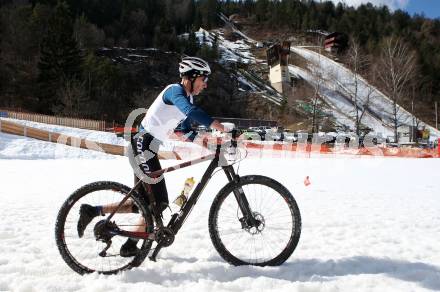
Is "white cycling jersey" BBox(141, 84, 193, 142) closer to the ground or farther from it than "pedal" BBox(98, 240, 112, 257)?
farther from it

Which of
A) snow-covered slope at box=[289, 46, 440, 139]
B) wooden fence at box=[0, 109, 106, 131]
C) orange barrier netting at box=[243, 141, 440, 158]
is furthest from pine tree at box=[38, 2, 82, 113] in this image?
snow-covered slope at box=[289, 46, 440, 139]

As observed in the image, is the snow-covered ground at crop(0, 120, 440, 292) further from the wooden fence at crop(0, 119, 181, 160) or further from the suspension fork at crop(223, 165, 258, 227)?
the wooden fence at crop(0, 119, 181, 160)

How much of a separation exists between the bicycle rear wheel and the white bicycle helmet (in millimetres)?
1365

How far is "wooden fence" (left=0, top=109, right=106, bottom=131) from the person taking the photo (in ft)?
118

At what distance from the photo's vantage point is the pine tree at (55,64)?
181ft

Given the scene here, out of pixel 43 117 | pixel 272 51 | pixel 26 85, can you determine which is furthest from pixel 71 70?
pixel 272 51

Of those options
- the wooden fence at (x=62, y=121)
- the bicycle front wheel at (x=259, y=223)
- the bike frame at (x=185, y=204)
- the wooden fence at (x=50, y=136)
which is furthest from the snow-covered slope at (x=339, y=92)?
the bike frame at (x=185, y=204)

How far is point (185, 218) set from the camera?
4.32 m

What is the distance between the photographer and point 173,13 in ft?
451

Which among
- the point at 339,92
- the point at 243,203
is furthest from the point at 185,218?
the point at 339,92

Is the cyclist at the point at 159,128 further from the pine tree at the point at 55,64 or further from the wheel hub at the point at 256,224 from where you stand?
the pine tree at the point at 55,64

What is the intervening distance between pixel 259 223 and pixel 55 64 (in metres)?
60.6

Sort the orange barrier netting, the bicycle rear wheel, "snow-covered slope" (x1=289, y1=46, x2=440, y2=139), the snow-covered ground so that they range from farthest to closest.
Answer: "snow-covered slope" (x1=289, y1=46, x2=440, y2=139)
the orange barrier netting
the bicycle rear wheel
the snow-covered ground

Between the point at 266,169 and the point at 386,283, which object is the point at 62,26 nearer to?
the point at 266,169
